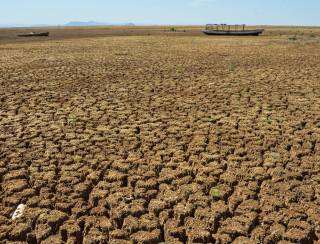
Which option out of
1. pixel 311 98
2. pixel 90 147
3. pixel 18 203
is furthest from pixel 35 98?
pixel 311 98

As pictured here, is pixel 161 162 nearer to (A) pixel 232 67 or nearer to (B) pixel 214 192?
(B) pixel 214 192

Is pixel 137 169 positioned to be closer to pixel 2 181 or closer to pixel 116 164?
pixel 116 164

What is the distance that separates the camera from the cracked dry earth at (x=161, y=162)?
361 centimetres

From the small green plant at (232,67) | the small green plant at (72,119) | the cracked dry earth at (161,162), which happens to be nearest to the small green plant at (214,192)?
the cracked dry earth at (161,162)

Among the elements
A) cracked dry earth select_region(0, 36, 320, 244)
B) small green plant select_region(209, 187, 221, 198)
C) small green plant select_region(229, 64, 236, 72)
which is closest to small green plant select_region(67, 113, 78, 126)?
cracked dry earth select_region(0, 36, 320, 244)

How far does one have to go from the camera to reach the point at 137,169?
482 cm

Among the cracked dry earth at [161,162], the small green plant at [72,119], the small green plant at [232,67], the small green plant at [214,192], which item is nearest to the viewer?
the cracked dry earth at [161,162]

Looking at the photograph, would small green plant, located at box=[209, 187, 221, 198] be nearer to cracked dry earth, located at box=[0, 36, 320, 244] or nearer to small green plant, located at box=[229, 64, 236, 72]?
cracked dry earth, located at box=[0, 36, 320, 244]

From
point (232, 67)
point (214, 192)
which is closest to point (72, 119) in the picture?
point (214, 192)

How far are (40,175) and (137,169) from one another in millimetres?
1145

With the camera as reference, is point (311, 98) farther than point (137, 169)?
Yes

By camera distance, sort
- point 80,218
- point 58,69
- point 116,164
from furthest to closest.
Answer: point 58,69 < point 116,164 < point 80,218

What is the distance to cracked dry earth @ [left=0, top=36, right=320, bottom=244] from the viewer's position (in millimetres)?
3605

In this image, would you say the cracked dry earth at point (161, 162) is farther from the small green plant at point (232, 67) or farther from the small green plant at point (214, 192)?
the small green plant at point (232, 67)
